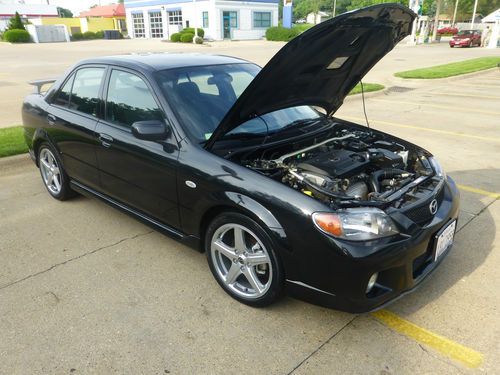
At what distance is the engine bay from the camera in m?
2.72

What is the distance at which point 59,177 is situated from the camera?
4617 mm

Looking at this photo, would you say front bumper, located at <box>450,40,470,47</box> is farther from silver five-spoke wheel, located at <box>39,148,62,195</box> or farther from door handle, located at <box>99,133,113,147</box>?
door handle, located at <box>99,133,113,147</box>

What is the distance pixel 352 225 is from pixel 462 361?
1.03 m

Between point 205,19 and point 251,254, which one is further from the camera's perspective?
point 205,19

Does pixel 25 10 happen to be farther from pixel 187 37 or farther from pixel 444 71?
pixel 444 71

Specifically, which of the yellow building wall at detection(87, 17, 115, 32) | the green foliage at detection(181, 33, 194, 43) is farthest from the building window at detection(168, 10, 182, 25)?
the yellow building wall at detection(87, 17, 115, 32)

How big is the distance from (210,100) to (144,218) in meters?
1.15

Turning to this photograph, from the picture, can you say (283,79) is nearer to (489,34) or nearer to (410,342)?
(410,342)

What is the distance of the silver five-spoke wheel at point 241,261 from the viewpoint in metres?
2.78

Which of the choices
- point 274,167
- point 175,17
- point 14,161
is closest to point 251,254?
point 274,167

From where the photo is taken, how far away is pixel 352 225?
2.43 m

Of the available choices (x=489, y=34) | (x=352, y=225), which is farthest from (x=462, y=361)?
(x=489, y=34)

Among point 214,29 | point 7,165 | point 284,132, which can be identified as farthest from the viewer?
point 214,29

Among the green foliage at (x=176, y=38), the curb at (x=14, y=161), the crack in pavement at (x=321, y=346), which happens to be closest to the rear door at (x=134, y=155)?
the crack in pavement at (x=321, y=346)
